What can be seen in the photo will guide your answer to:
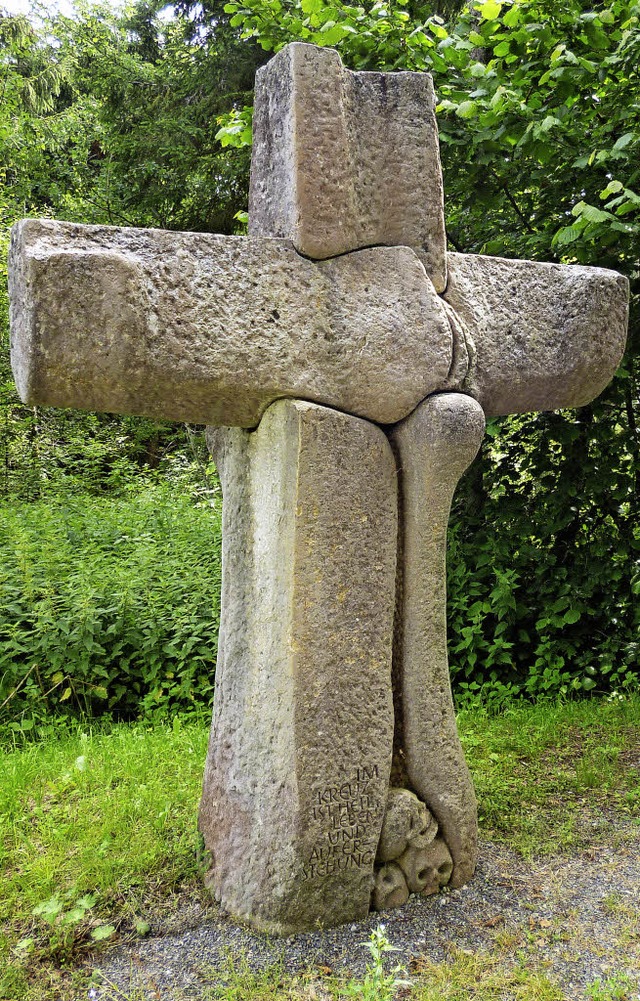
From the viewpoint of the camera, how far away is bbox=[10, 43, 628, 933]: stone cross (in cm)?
222

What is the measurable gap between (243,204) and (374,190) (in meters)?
6.45

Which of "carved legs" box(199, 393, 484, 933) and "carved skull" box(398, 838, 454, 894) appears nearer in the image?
"carved legs" box(199, 393, 484, 933)

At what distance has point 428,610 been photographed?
2578 mm

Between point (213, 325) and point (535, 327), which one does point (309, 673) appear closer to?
point (213, 325)

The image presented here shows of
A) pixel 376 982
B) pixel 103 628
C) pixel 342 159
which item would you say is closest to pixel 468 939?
pixel 376 982

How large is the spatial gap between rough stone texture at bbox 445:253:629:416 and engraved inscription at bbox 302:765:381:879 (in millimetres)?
1266

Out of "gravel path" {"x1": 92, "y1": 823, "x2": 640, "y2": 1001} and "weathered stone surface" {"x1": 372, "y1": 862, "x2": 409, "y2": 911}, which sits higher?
"weathered stone surface" {"x1": 372, "y1": 862, "x2": 409, "y2": 911}

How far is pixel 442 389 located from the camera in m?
2.55

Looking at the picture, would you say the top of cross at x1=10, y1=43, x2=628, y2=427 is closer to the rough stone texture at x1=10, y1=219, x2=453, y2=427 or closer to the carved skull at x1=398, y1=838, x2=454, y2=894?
the rough stone texture at x1=10, y1=219, x2=453, y2=427

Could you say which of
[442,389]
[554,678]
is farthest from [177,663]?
[442,389]

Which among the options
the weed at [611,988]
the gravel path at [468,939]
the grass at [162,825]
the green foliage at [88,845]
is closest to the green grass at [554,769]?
the grass at [162,825]

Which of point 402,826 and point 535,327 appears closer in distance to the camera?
point 402,826

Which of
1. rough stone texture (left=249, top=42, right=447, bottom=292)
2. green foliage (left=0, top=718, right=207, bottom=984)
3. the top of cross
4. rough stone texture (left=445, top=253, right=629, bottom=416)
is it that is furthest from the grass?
rough stone texture (left=249, top=42, right=447, bottom=292)

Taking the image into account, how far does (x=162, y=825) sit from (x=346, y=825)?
815 mm
